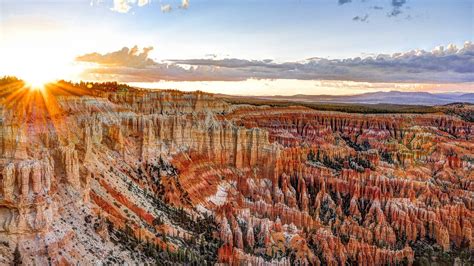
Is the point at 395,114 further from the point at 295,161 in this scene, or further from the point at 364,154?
the point at 295,161

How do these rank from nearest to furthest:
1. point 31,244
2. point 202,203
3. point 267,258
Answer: point 31,244, point 267,258, point 202,203

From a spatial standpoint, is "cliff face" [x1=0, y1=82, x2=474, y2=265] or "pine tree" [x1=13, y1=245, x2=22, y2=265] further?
"cliff face" [x1=0, y1=82, x2=474, y2=265]

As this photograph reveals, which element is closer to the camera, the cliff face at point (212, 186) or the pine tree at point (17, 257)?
the pine tree at point (17, 257)

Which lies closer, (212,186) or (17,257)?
(17,257)

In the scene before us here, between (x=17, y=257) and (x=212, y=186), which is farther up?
(x=17, y=257)

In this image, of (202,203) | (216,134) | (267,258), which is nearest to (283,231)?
(267,258)

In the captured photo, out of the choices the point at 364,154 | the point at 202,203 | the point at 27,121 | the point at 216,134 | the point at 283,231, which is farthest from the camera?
the point at 364,154

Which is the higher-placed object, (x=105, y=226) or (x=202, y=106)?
(x=202, y=106)

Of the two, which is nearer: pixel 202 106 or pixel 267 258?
pixel 267 258
